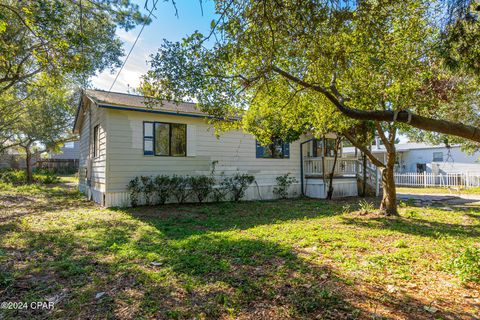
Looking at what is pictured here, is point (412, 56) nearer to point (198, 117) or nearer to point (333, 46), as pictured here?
point (333, 46)

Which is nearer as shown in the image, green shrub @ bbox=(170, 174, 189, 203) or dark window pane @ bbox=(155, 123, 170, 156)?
green shrub @ bbox=(170, 174, 189, 203)

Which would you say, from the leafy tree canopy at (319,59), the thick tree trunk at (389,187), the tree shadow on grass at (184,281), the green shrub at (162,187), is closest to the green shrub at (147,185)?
the green shrub at (162,187)

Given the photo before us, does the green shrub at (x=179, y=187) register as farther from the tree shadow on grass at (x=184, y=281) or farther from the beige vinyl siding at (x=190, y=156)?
the tree shadow on grass at (x=184, y=281)

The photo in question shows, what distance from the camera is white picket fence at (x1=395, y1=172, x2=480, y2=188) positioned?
18.0 meters

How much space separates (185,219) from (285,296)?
5028 mm

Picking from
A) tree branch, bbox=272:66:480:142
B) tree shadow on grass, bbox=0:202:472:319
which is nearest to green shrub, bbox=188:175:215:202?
tree shadow on grass, bbox=0:202:472:319

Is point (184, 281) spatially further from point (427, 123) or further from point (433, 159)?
point (433, 159)

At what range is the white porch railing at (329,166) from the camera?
525 inches

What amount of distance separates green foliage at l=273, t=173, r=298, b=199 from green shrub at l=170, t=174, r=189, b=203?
165 inches

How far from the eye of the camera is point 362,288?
10.6 ft

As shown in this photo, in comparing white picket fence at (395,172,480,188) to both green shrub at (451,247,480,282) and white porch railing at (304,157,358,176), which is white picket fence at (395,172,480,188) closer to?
white porch railing at (304,157,358,176)

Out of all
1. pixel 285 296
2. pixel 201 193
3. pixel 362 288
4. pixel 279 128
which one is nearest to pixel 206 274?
pixel 285 296

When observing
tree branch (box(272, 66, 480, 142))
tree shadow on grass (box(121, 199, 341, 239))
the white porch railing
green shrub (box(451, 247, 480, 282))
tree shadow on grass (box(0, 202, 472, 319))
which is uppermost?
tree branch (box(272, 66, 480, 142))

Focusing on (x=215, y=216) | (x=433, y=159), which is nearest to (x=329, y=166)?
(x=215, y=216)
